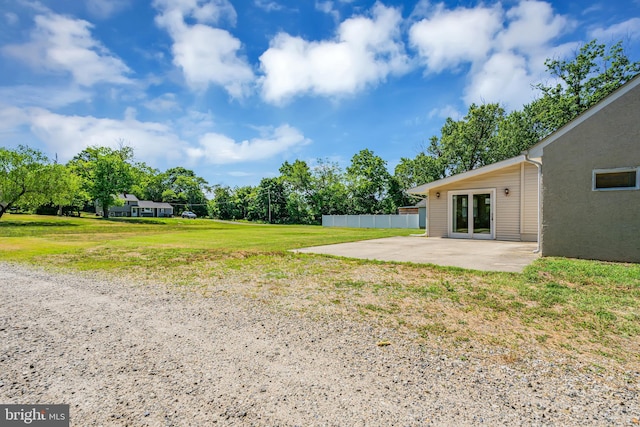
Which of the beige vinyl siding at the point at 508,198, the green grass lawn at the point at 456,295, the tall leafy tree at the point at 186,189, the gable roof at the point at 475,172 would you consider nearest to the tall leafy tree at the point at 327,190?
the gable roof at the point at 475,172

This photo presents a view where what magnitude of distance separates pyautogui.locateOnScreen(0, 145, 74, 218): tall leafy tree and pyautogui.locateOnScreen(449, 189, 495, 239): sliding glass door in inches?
1310

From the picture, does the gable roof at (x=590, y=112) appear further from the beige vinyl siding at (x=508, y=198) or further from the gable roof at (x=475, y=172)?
the beige vinyl siding at (x=508, y=198)

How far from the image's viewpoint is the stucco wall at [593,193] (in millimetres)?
6508

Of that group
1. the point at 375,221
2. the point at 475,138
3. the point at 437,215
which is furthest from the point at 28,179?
the point at 475,138

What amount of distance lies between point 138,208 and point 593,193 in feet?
223

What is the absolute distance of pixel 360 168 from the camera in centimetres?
3931

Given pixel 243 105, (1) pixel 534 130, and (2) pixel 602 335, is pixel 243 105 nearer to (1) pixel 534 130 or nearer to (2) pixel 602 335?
(2) pixel 602 335

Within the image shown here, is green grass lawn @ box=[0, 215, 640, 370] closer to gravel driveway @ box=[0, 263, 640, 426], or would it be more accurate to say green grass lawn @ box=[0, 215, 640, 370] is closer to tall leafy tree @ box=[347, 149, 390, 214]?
gravel driveway @ box=[0, 263, 640, 426]

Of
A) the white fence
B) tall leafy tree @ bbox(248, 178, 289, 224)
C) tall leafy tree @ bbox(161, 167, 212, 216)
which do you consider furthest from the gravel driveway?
tall leafy tree @ bbox(161, 167, 212, 216)

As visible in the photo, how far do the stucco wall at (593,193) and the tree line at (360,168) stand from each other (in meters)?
11.8

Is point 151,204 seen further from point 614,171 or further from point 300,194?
point 614,171

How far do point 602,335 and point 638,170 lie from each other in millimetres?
5850

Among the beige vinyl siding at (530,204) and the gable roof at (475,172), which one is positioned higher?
the gable roof at (475,172)

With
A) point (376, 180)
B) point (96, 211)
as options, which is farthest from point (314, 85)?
point (96, 211)
